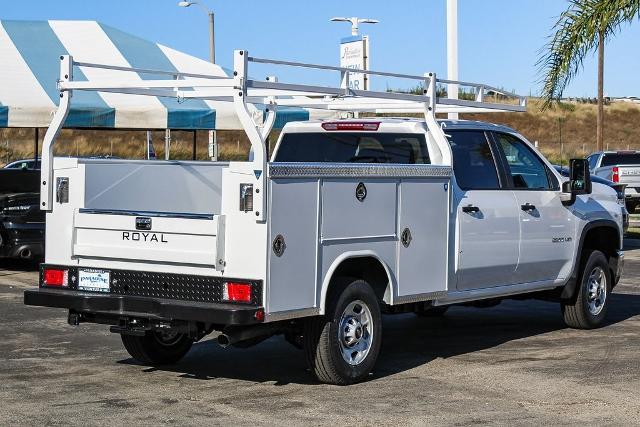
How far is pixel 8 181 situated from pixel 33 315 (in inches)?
199

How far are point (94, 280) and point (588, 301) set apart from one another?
A: 540cm

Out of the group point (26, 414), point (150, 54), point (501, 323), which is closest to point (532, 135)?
point (150, 54)

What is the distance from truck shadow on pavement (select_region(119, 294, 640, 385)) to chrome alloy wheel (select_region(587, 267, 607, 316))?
1.10 ft

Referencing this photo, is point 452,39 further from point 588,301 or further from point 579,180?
point 579,180

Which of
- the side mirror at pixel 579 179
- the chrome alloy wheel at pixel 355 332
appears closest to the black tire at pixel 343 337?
the chrome alloy wheel at pixel 355 332

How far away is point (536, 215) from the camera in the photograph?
11.0 metres

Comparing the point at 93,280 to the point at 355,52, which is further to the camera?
the point at 355,52

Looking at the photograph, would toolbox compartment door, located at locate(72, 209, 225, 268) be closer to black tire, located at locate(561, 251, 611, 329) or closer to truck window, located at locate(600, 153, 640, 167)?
black tire, located at locate(561, 251, 611, 329)

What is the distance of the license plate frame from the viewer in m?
8.73

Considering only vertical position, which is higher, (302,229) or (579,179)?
(579,179)

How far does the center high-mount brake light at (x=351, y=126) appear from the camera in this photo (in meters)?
10.4

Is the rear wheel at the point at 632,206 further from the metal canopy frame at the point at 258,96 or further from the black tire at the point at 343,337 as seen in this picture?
the black tire at the point at 343,337

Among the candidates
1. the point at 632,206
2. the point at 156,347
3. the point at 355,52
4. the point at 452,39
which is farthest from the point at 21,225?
the point at 632,206

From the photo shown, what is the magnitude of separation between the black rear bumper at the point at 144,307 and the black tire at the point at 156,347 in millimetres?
852
